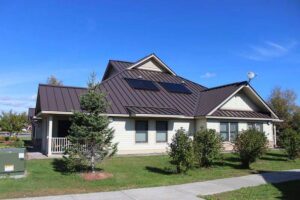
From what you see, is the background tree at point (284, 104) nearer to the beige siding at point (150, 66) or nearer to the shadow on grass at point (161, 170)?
the beige siding at point (150, 66)

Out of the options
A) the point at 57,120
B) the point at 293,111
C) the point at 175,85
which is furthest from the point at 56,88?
the point at 293,111

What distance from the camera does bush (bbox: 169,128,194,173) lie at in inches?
590

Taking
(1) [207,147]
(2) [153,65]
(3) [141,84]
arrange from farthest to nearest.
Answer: (2) [153,65] < (3) [141,84] < (1) [207,147]

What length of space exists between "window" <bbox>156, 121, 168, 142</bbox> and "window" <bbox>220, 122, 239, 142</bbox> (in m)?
4.32

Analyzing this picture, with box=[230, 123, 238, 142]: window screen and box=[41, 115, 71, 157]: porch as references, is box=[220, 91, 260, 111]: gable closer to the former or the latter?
box=[230, 123, 238, 142]: window screen

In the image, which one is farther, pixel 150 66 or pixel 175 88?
pixel 150 66

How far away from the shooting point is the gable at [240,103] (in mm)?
25841

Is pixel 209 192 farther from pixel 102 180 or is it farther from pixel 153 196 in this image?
pixel 102 180

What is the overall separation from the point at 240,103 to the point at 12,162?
1813 centimetres

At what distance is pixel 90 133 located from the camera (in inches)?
570

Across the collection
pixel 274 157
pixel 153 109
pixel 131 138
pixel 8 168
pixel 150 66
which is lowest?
pixel 274 157

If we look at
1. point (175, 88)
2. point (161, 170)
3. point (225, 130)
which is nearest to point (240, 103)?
point (225, 130)

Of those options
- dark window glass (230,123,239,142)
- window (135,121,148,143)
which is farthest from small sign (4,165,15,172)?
dark window glass (230,123,239,142)

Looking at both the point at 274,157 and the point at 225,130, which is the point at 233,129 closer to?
the point at 225,130
